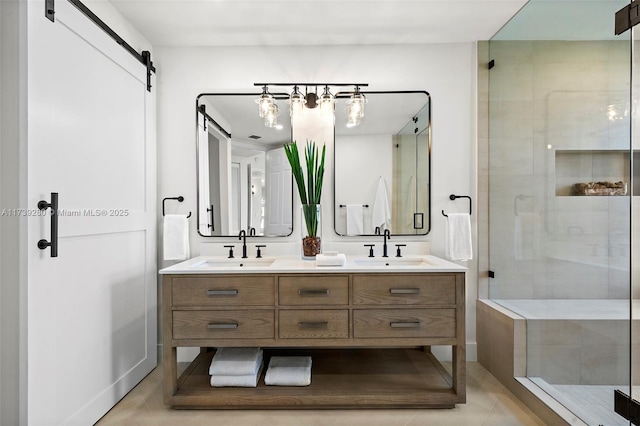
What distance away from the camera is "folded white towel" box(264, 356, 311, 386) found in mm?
2064

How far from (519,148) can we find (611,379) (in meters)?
1.33

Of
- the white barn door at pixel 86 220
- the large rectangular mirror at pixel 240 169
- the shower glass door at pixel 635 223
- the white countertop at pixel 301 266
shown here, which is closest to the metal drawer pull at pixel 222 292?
the white countertop at pixel 301 266

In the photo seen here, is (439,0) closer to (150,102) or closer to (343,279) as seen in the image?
(343,279)

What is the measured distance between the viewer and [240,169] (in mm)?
2584

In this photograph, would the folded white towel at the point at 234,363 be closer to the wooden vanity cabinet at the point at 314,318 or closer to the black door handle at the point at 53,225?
the wooden vanity cabinet at the point at 314,318

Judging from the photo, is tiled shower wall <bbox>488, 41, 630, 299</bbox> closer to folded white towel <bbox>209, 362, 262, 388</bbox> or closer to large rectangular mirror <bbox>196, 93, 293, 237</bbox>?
large rectangular mirror <bbox>196, 93, 293, 237</bbox>

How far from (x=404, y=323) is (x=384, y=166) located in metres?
1.10

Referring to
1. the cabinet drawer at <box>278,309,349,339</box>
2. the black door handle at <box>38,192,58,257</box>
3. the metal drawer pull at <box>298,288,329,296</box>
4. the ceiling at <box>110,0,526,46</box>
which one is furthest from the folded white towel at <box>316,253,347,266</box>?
the ceiling at <box>110,0,526,46</box>

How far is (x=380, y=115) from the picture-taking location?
8.47 feet

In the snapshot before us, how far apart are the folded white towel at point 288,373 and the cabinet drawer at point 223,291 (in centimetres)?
46

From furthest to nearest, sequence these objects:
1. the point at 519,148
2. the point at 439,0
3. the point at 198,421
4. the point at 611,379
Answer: the point at 519,148 < the point at 439,0 < the point at 198,421 < the point at 611,379

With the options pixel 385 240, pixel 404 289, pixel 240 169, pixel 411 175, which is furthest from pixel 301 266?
pixel 411 175

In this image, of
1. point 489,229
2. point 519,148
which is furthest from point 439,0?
point 489,229

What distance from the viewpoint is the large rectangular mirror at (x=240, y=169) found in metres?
2.58
